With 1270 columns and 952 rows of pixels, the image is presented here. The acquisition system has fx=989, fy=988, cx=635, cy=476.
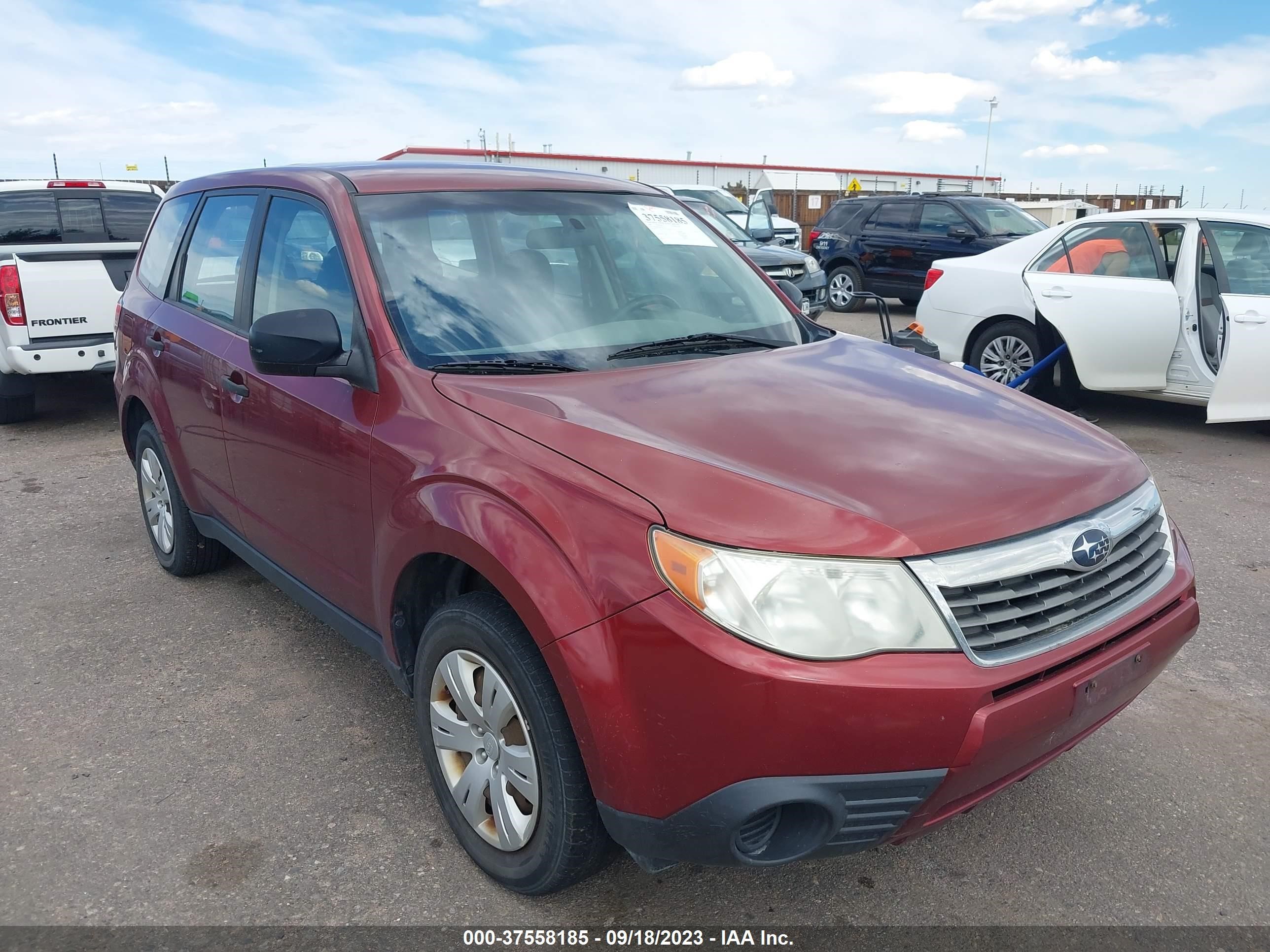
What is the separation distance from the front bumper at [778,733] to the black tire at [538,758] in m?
0.08

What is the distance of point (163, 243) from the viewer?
174 inches

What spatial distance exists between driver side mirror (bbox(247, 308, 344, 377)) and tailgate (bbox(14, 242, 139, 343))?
516 centimetres

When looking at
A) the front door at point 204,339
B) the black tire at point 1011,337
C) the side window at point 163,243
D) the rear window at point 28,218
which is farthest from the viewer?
the rear window at point 28,218

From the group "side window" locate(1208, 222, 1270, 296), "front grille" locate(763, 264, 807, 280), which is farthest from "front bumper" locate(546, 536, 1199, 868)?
"front grille" locate(763, 264, 807, 280)

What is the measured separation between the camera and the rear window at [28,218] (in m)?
8.01

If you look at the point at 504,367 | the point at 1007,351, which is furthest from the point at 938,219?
the point at 504,367

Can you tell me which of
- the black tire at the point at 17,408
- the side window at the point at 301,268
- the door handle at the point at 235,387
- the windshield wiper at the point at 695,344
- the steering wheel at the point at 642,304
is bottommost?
the black tire at the point at 17,408

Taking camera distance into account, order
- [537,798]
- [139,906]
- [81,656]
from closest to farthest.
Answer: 1. [537,798]
2. [139,906]
3. [81,656]

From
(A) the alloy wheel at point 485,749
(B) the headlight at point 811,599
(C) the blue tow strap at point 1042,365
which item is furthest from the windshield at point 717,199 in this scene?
(B) the headlight at point 811,599

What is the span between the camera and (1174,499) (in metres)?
5.57

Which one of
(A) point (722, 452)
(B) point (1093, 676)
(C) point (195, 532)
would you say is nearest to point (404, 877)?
(A) point (722, 452)

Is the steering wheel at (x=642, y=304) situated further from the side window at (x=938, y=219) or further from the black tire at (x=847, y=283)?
the black tire at (x=847, y=283)

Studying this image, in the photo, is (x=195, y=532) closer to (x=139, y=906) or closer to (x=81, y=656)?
(x=81, y=656)

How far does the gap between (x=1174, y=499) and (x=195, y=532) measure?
512 centimetres
